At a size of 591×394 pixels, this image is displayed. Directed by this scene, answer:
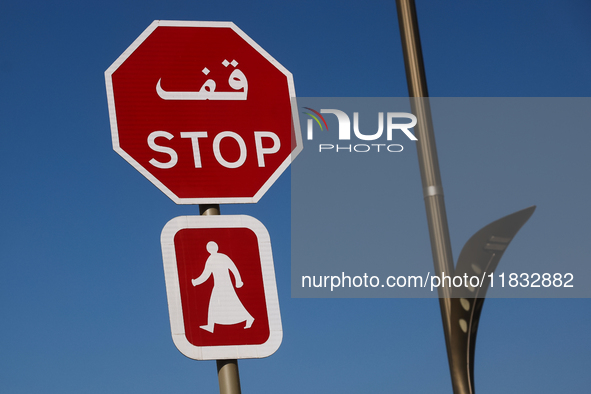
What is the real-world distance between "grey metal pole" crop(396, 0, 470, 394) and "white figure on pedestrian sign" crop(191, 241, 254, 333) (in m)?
0.92

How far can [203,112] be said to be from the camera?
2.23 metres

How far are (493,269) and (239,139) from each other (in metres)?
1.08

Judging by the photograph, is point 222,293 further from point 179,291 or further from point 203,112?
point 203,112

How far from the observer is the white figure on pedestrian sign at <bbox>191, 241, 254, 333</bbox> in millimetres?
1917

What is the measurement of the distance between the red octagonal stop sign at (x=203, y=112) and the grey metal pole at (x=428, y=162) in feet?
2.64

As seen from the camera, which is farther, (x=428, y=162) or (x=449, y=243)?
(x=428, y=162)

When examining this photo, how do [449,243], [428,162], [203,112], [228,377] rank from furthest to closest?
[428,162], [449,243], [203,112], [228,377]

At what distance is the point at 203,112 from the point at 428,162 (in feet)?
3.78

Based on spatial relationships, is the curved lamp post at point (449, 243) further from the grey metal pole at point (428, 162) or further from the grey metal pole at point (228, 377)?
the grey metal pole at point (228, 377)

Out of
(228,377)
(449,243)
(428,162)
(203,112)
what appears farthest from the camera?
(428,162)

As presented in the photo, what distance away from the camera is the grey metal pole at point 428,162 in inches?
97.3

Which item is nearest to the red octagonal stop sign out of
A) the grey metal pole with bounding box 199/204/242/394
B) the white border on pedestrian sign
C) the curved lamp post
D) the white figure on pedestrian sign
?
the white border on pedestrian sign

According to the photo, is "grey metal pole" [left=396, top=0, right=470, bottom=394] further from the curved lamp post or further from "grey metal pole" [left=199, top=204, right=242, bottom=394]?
"grey metal pole" [left=199, top=204, right=242, bottom=394]

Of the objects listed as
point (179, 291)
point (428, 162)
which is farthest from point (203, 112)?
point (428, 162)
